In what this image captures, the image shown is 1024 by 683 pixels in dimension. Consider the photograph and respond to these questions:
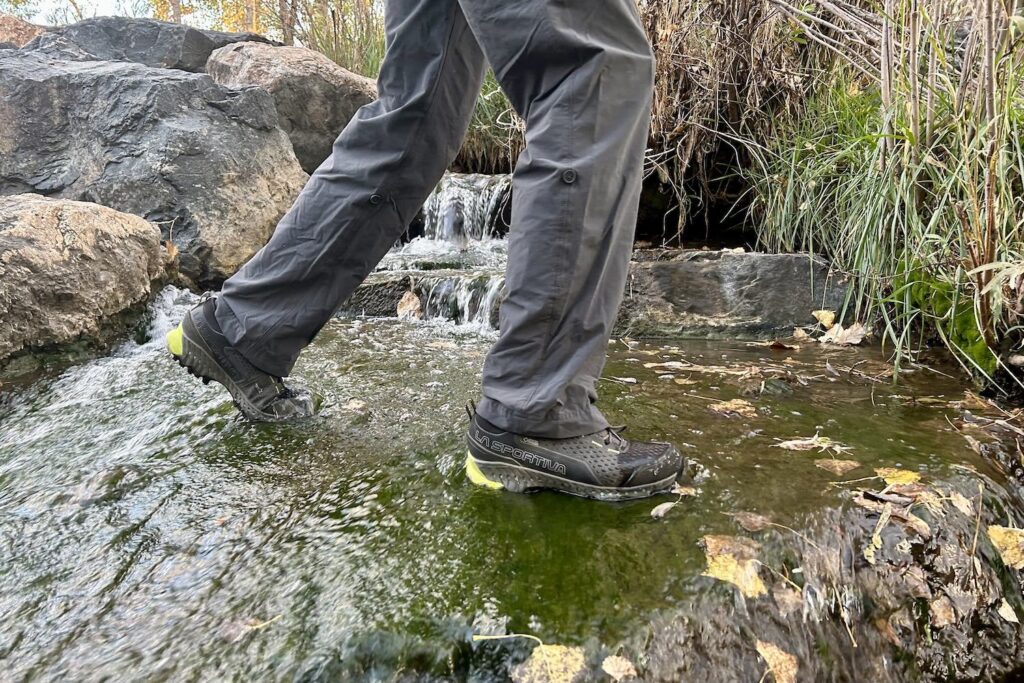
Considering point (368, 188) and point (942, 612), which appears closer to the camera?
point (942, 612)

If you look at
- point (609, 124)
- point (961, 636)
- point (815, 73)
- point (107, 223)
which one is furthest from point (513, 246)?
point (815, 73)

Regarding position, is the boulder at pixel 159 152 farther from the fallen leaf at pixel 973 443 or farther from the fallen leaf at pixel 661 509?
the fallen leaf at pixel 973 443

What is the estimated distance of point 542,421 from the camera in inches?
55.4

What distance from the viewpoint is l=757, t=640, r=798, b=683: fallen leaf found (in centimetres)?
110

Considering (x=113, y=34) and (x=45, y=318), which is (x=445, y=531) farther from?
(x=113, y=34)

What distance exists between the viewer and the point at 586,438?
4.76 feet

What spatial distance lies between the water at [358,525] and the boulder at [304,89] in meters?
4.18

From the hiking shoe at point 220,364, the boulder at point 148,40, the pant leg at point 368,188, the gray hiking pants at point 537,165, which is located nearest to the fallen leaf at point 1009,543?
the gray hiking pants at point 537,165

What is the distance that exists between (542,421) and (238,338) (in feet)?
2.81

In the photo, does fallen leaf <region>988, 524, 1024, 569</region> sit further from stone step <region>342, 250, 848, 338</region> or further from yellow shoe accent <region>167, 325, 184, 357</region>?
yellow shoe accent <region>167, 325, 184, 357</region>

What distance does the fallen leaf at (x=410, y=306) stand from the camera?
3570 millimetres

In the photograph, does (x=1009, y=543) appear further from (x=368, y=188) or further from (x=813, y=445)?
(x=368, y=188)

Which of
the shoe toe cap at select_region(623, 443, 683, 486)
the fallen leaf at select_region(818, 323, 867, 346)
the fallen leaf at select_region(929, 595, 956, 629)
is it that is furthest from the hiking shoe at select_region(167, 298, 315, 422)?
the fallen leaf at select_region(818, 323, 867, 346)

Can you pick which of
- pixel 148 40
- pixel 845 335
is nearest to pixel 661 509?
pixel 845 335
